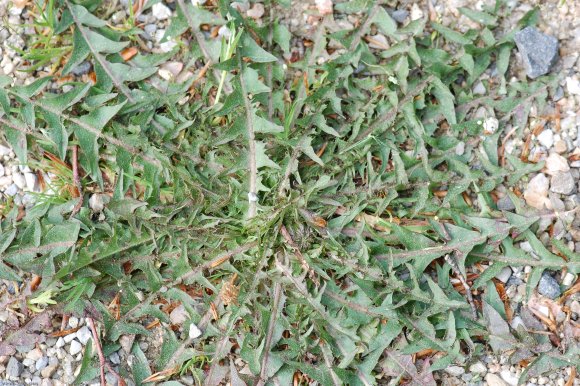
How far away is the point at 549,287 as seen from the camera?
3.44 metres

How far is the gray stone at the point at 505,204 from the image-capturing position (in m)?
3.53

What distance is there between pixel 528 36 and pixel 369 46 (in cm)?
84

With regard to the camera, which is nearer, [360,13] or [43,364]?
[43,364]

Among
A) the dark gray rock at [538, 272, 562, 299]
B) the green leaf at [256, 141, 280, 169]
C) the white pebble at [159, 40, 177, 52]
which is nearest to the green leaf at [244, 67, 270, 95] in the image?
the green leaf at [256, 141, 280, 169]

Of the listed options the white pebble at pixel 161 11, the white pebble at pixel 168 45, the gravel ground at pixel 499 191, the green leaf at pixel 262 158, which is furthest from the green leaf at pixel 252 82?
the white pebble at pixel 161 11

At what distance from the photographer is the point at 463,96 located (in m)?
3.59

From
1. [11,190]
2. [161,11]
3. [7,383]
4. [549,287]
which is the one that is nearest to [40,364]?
[7,383]

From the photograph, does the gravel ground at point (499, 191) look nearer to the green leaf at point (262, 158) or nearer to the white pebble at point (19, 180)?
the white pebble at point (19, 180)

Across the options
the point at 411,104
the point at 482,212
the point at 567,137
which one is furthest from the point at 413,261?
the point at 567,137

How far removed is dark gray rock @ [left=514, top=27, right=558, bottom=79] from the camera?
3572 millimetres

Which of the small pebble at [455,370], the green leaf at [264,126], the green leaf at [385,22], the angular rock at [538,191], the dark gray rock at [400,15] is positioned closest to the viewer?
the green leaf at [264,126]

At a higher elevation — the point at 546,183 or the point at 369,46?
the point at 369,46

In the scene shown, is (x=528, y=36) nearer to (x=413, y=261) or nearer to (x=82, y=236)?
(x=413, y=261)

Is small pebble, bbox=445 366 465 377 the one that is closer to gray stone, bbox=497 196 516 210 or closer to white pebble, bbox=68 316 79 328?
gray stone, bbox=497 196 516 210
